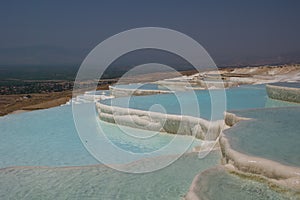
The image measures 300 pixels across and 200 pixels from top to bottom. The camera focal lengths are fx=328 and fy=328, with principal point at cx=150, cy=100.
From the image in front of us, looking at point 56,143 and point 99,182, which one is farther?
point 56,143

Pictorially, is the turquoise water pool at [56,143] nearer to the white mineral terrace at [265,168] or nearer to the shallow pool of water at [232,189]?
the white mineral terrace at [265,168]

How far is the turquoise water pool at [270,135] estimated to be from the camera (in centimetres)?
390

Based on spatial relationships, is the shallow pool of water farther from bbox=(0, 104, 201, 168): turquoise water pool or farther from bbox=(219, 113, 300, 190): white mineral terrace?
bbox=(0, 104, 201, 168): turquoise water pool

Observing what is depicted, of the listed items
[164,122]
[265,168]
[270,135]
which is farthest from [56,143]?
[265,168]

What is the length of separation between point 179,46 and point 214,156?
443 cm

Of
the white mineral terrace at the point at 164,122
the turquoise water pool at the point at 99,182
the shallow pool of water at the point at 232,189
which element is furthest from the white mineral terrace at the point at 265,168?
the white mineral terrace at the point at 164,122

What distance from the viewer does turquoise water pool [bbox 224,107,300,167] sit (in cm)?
390

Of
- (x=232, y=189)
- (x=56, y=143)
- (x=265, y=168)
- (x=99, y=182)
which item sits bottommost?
(x=56, y=143)

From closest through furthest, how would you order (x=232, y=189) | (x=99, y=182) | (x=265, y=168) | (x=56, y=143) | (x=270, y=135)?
1. (x=232, y=189)
2. (x=265, y=168)
3. (x=99, y=182)
4. (x=270, y=135)
5. (x=56, y=143)

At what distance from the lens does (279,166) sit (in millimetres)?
3500

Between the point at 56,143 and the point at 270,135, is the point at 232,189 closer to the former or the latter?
the point at 270,135

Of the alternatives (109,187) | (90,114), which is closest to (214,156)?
(109,187)

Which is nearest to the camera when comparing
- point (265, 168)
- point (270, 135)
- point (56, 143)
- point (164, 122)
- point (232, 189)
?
point (232, 189)

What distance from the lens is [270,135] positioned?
4809mm
